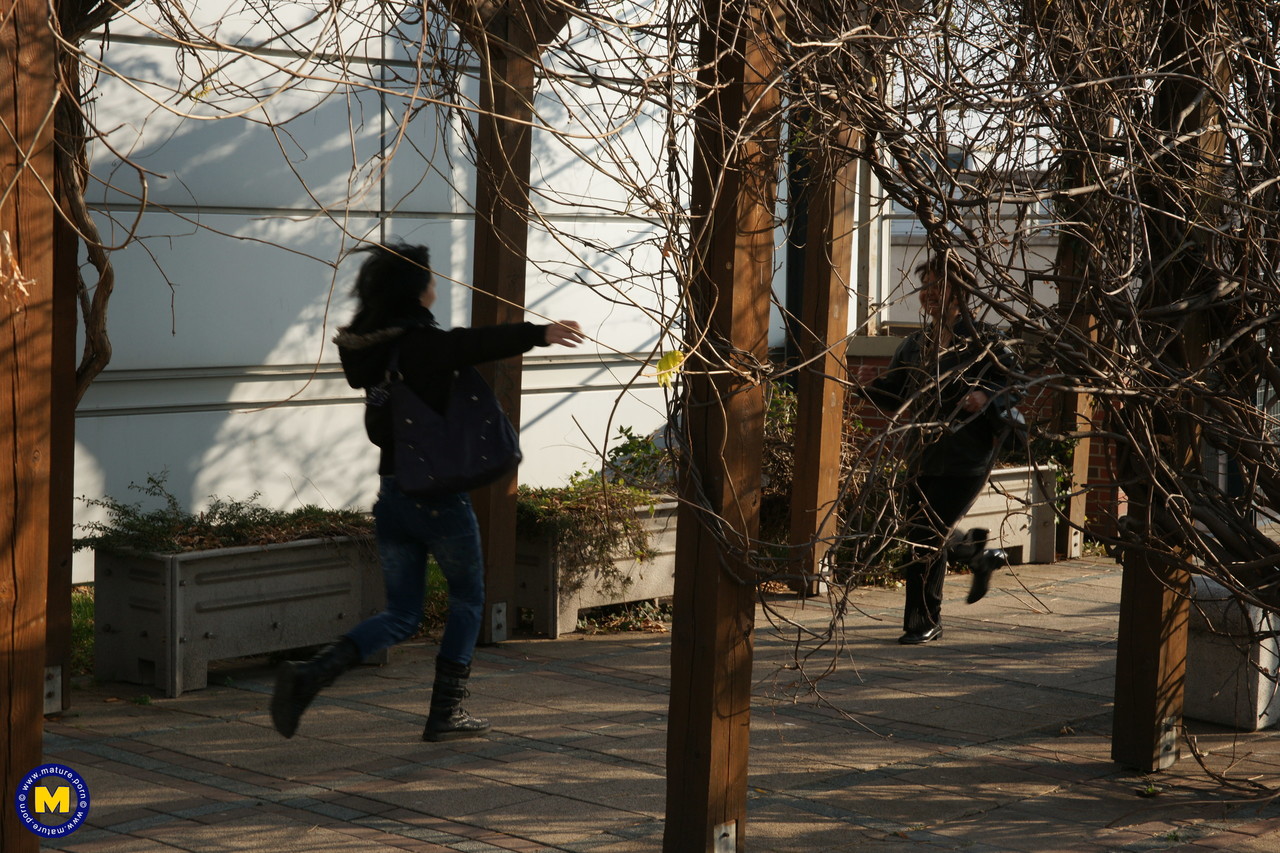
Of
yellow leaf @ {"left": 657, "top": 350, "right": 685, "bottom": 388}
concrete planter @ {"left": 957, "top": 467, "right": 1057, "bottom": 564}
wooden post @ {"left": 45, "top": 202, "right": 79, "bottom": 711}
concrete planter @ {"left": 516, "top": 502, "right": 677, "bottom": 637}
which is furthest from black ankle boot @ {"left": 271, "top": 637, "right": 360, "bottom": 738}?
concrete planter @ {"left": 957, "top": 467, "right": 1057, "bottom": 564}

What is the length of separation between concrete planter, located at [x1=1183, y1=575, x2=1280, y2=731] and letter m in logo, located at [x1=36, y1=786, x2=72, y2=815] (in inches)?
181

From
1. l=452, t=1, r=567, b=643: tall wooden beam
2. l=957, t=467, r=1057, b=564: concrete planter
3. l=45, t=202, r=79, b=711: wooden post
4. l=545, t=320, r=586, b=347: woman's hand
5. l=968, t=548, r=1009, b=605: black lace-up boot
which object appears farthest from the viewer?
l=957, t=467, r=1057, b=564: concrete planter

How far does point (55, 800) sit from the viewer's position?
4.50m

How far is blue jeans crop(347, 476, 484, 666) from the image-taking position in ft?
17.3

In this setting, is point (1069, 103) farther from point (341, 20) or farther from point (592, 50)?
point (592, 50)

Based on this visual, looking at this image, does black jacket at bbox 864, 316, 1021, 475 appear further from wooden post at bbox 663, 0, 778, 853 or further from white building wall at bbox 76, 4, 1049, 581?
white building wall at bbox 76, 4, 1049, 581

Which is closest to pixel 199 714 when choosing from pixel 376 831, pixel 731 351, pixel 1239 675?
pixel 376 831

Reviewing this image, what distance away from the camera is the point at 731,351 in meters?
3.99

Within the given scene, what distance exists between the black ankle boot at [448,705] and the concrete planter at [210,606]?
3.94 ft

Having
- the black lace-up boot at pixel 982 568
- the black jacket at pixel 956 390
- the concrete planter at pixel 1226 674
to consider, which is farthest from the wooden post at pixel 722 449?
the black lace-up boot at pixel 982 568

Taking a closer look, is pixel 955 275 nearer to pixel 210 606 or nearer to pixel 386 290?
pixel 386 290

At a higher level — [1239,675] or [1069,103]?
[1069,103]

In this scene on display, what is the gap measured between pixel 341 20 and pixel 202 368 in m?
2.38

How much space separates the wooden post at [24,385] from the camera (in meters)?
3.23
